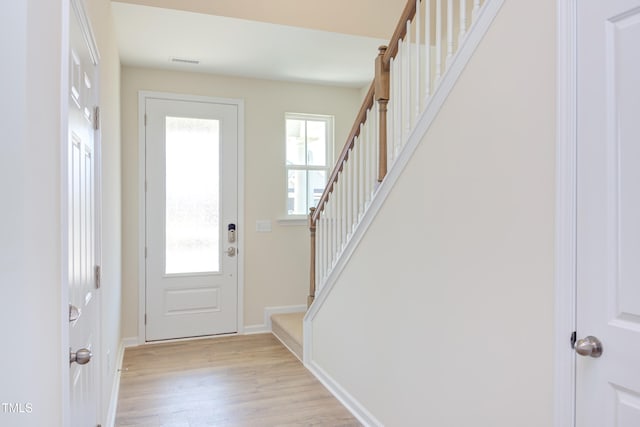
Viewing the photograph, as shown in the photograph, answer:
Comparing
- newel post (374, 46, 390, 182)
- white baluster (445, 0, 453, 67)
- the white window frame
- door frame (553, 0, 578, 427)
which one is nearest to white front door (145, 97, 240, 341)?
the white window frame

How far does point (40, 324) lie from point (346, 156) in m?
2.26

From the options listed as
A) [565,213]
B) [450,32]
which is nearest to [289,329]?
[450,32]

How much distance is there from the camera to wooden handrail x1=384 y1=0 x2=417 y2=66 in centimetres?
217

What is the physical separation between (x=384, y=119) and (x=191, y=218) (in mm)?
2552

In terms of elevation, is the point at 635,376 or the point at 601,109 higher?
the point at 601,109

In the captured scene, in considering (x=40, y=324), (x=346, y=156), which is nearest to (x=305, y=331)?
(x=346, y=156)

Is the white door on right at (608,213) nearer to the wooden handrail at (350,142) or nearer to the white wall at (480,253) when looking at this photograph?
the white wall at (480,253)

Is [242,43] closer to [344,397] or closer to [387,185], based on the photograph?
[387,185]

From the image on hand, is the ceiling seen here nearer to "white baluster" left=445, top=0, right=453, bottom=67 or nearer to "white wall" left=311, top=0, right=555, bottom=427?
"white baluster" left=445, top=0, right=453, bottom=67

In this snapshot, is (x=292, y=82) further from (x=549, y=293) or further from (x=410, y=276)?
(x=549, y=293)

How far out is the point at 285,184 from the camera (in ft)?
15.3

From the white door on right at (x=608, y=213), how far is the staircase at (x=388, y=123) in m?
0.46

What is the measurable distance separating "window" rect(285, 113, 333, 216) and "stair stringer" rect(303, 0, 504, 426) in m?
1.61

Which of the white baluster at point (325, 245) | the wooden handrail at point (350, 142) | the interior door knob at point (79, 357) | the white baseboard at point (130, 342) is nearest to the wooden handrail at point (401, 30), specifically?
the wooden handrail at point (350, 142)
